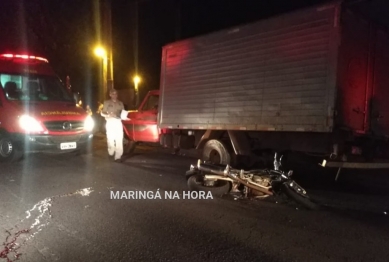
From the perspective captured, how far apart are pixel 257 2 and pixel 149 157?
30.4ft

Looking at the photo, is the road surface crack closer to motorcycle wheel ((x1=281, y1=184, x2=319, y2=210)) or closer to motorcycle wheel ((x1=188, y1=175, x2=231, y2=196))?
motorcycle wheel ((x1=188, y1=175, x2=231, y2=196))

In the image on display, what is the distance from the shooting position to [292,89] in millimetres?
7027

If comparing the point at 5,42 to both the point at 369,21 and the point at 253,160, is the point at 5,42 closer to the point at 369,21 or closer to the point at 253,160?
the point at 253,160

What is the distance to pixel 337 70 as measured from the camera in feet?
20.9

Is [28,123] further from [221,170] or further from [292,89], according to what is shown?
[292,89]

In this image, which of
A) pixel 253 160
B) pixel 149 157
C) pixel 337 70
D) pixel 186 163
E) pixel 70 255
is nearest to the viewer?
pixel 70 255

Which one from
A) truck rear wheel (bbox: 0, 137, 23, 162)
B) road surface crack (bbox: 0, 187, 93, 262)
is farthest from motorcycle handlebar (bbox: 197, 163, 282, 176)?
truck rear wheel (bbox: 0, 137, 23, 162)

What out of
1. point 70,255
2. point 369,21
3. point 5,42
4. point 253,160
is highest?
point 5,42

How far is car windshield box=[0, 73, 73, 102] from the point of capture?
9523 millimetres

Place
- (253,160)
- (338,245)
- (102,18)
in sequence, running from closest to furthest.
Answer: (338,245) → (253,160) → (102,18)

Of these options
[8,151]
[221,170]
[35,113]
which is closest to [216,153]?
[221,170]

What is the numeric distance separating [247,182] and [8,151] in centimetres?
623

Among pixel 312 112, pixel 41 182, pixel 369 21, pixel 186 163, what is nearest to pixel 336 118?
pixel 312 112

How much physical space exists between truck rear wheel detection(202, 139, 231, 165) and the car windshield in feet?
13.8
